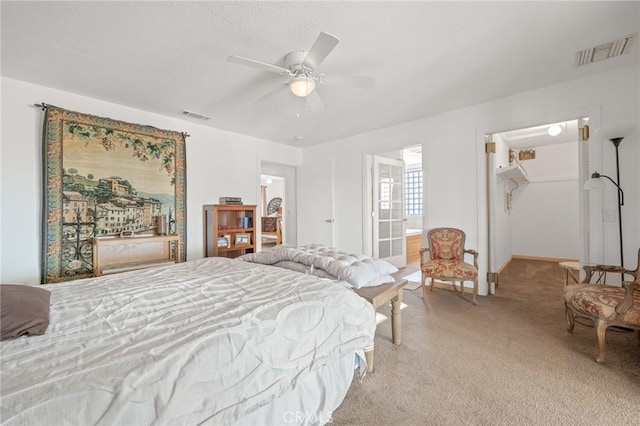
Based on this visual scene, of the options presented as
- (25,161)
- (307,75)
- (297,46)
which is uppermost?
(297,46)

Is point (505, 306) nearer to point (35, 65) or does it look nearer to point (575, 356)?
point (575, 356)

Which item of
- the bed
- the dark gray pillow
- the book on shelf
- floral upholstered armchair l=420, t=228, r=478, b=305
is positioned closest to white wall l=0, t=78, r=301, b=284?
the book on shelf

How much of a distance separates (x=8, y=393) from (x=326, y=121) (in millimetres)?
3886

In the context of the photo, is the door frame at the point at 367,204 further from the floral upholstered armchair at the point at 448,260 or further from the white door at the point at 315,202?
the floral upholstered armchair at the point at 448,260

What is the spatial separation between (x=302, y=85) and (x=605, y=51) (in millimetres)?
2665

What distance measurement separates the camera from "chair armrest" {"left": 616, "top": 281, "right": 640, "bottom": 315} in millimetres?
1803

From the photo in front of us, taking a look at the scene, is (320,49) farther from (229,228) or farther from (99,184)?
(229,228)

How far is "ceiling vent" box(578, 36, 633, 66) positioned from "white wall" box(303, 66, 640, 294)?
44 cm

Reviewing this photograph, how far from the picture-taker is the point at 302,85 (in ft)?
7.45

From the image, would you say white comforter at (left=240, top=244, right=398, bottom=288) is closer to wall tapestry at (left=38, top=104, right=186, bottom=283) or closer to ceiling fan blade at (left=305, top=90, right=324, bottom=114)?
ceiling fan blade at (left=305, top=90, right=324, bottom=114)

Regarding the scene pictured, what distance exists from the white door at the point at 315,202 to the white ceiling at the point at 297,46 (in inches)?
78.0

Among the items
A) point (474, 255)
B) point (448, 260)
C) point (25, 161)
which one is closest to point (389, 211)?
point (448, 260)

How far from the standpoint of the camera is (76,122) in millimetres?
2939

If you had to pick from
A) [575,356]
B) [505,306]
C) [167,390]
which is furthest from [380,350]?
[505,306]
